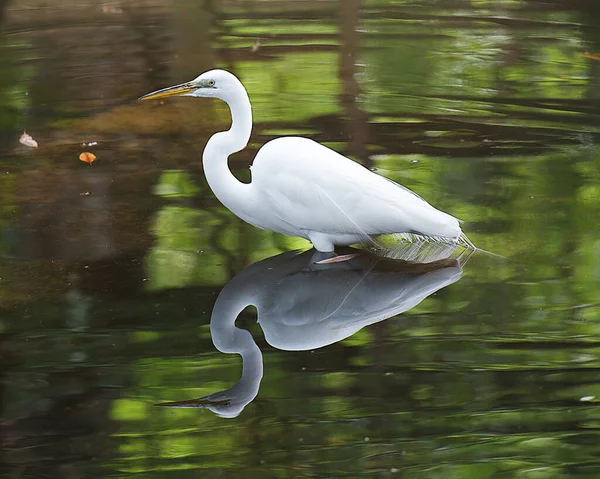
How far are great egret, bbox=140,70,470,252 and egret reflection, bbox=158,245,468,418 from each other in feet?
0.42

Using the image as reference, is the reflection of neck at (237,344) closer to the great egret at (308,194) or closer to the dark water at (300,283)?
the dark water at (300,283)

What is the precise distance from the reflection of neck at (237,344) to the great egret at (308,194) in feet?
1.29

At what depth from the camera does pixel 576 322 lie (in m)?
3.63

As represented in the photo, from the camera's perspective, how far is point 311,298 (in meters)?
3.82

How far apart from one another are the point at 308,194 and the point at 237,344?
0.71 meters

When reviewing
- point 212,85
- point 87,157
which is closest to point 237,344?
point 212,85

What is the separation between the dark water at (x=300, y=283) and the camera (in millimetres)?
3021

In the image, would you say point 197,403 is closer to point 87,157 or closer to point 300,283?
point 300,283

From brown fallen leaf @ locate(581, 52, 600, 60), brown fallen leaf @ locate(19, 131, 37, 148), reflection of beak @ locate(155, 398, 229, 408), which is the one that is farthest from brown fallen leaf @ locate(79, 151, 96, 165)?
brown fallen leaf @ locate(581, 52, 600, 60)

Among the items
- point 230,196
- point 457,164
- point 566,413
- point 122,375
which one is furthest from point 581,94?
point 122,375

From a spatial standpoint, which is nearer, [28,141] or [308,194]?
[308,194]

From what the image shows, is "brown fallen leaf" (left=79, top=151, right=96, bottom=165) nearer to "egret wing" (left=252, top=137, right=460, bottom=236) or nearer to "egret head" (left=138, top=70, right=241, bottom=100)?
"egret head" (left=138, top=70, right=241, bottom=100)

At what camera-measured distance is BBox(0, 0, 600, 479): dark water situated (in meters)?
3.02

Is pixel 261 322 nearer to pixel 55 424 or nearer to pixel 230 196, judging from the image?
pixel 230 196
